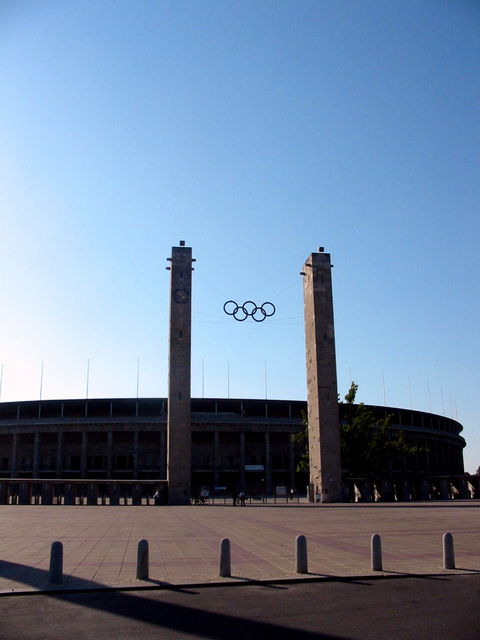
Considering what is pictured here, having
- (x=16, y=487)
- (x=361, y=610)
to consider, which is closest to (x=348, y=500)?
(x=16, y=487)

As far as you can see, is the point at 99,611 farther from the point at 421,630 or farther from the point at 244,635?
the point at 421,630

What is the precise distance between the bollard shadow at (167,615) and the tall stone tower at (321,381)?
35621 millimetres

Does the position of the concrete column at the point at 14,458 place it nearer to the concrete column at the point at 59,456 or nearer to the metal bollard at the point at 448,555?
the concrete column at the point at 59,456

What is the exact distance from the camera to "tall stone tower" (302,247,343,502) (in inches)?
1790

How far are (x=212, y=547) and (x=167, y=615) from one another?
312 inches

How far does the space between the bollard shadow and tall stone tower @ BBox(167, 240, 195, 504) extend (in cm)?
3344

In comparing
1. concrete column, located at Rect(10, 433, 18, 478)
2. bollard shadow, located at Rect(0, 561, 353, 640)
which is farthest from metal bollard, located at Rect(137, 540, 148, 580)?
concrete column, located at Rect(10, 433, 18, 478)

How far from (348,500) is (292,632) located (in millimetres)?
39815

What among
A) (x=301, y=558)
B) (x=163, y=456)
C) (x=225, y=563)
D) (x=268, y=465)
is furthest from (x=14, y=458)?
(x=301, y=558)

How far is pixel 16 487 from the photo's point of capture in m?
44.4

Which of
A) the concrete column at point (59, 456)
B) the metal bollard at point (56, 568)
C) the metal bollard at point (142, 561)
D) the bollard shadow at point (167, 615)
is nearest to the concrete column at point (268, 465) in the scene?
the concrete column at point (59, 456)

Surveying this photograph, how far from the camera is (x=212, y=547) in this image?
17.0 m

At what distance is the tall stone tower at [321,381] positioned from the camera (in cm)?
4547

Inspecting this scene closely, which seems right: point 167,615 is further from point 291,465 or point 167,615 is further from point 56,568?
point 291,465
